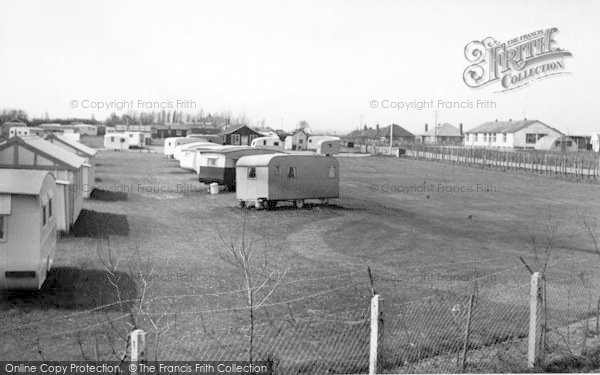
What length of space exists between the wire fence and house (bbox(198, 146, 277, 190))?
61.8 ft

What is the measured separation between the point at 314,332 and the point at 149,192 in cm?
2201

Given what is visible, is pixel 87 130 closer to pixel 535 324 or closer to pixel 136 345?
pixel 535 324

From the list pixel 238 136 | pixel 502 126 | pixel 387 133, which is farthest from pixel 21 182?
pixel 387 133

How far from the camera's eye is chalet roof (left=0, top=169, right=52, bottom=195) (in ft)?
39.7

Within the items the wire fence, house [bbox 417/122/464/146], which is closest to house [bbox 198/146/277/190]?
the wire fence

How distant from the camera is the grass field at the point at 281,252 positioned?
10797 mm

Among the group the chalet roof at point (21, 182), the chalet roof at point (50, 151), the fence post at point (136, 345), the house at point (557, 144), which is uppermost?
the house at point (557, 144)

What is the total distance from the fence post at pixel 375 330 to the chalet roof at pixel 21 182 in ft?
27.0

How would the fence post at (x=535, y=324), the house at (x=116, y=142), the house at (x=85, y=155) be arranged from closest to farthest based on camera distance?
1. the fence post at (x=535, y=324)
2. the house at (x=85, y=155)
3. the house at (x=116, y=142)

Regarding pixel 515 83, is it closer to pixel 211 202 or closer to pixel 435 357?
pixel 435 357

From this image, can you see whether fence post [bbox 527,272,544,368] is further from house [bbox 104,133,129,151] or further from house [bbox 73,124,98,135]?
house [bbox 73,124,98,135]

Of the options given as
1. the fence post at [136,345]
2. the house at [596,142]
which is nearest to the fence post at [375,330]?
the fence post at [136,345]

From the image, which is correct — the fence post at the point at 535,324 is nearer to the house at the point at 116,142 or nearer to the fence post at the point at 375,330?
the fence post at the point at 375,330

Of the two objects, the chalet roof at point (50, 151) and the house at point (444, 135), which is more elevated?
the house at point (444, 135)
